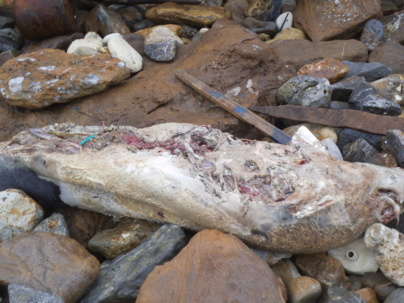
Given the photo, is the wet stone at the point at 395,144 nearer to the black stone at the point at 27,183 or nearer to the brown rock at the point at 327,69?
the brown rock at the point at 327,69

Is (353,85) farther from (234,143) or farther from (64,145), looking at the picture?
(64,145)

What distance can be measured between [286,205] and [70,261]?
1.13 meters

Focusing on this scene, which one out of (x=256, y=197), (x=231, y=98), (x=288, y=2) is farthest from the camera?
(x=288, y=2)

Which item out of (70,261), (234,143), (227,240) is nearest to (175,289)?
(227,240)

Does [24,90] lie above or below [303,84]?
above

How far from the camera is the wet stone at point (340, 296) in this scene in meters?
1.98

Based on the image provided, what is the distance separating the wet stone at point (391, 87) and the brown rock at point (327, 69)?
329 millimetres

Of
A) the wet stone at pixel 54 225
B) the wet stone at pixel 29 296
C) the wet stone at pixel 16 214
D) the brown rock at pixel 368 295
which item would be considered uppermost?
the wet stone at pixel 29 296

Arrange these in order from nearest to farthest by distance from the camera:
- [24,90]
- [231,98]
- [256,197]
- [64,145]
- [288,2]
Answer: [256,197], [64,145], [24,90], [231,98], [288,2]

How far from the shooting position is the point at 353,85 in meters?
3.68

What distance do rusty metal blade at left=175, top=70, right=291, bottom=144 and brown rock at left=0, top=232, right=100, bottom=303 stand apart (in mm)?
1656

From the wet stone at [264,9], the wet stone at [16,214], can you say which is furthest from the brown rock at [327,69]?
the wet stone at [16,214]

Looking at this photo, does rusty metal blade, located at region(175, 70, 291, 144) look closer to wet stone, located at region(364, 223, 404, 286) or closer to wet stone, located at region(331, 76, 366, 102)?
wet stone, located at region(331, 76, 366, 102)

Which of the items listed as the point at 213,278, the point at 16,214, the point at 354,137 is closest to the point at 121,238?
the point at 16,214
